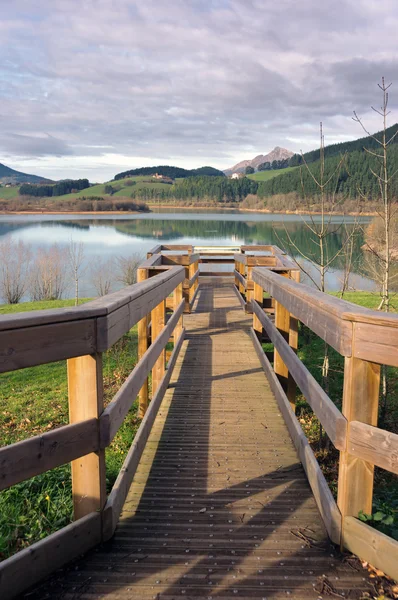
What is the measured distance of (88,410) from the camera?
2.33 m

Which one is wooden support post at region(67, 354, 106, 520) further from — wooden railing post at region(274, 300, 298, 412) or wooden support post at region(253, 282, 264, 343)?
wooden support post at region(253, 282, 264, 343)

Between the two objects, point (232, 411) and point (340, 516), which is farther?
point (232, 411)

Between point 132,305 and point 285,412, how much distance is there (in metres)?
1.83

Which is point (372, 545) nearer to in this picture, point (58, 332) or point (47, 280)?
point (58, 332)

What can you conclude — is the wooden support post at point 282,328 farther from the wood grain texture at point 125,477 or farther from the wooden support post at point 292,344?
the wood grain texture at point 125,477

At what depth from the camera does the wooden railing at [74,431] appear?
1922 mm

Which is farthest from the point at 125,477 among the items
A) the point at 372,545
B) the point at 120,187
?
the point at 120,187

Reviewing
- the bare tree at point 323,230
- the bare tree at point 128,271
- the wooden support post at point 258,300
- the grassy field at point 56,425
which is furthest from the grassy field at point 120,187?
the wooden support post at point 258,300

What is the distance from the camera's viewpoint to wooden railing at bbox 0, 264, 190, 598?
6.31 feet

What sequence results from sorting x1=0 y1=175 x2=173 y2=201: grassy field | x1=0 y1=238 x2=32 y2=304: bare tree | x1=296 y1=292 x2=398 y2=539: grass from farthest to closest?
x1=0 y1=175 x2=173 y2=201: grassy field → x1=0 y1=238 x2=32 y2=304: bare tree → x1=296 y1=292 x2=398 y2=539: grass

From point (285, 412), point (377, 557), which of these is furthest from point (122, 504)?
point (285, 412)

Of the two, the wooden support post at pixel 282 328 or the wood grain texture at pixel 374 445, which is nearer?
the wood grain texture at pixel 374 445

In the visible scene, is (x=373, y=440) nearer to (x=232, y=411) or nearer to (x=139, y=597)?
(x=139, y=597)

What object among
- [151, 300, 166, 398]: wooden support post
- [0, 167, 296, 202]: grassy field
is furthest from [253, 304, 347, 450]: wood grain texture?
[0, 167, 296, 202]: grassy field
